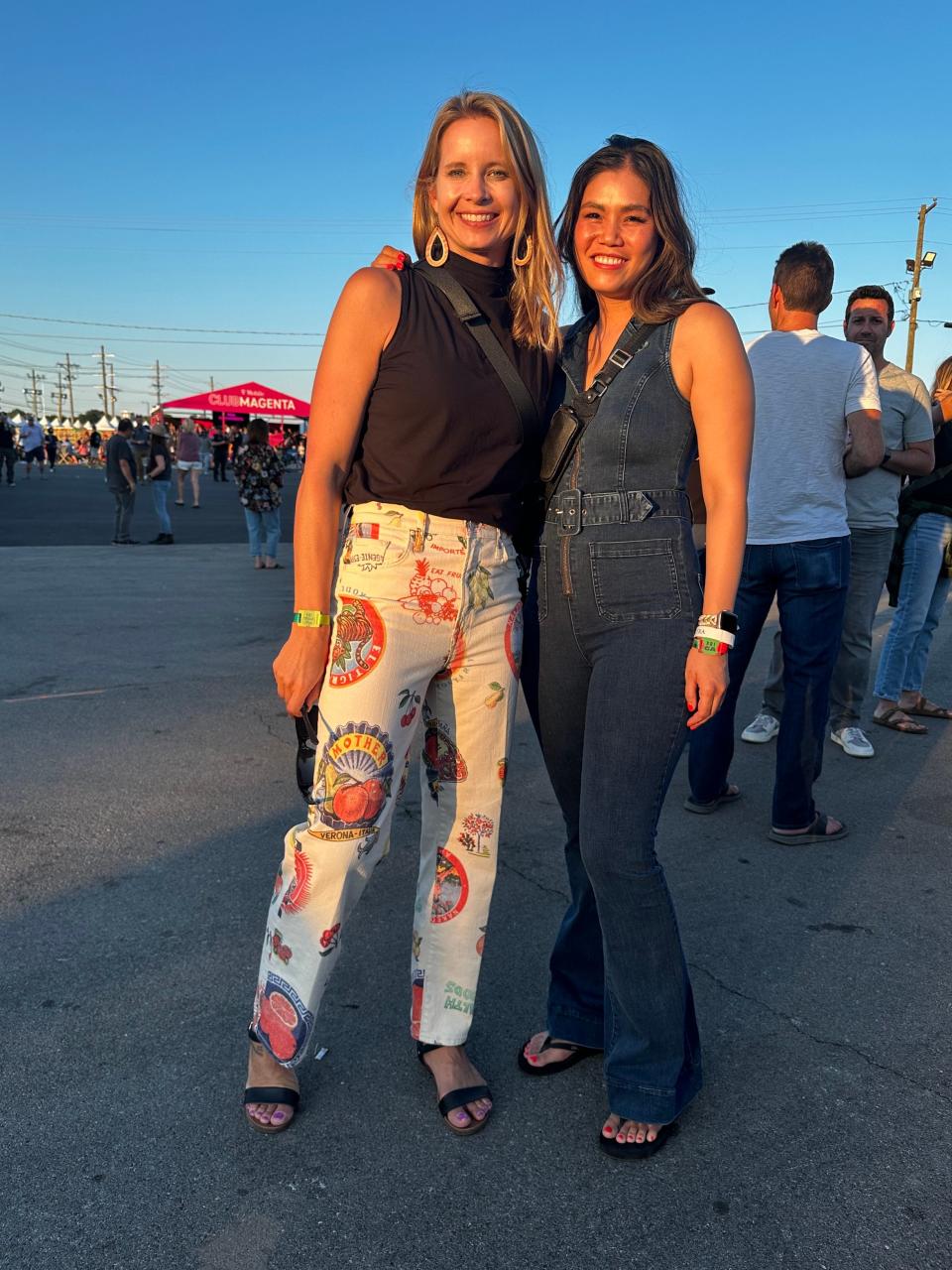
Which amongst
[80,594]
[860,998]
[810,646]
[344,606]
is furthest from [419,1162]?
[80,594]

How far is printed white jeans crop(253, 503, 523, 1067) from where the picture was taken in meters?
2.06

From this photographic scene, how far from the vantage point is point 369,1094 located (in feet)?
7.48

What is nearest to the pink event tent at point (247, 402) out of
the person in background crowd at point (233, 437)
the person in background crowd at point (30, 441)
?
the person in background crowd at point (233, 437)

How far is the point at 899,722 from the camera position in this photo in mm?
5309

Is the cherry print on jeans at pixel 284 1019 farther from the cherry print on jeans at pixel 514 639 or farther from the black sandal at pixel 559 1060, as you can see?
the cherry print on jeans at pixel 514 639

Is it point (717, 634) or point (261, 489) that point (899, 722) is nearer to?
point (717, 634)

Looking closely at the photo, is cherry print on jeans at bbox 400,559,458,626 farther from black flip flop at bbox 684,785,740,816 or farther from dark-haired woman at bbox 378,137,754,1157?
black flip flop at bbox 684,785,740,816

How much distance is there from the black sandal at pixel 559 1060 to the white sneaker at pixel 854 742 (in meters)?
2.95

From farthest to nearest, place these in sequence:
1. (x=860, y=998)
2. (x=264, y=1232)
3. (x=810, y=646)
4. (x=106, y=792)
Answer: (x=106, y=792)
(x=810, y=646)
(x=860, y=998)
(x=264, y=1232)

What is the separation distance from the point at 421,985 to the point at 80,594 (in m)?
7.58

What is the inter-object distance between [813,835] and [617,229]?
8.51 feet

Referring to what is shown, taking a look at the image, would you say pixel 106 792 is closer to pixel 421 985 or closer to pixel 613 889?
pixel 421 985

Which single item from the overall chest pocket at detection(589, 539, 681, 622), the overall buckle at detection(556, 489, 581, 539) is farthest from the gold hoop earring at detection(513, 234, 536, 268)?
the overall chest pocket at detection(589, 539, 681, 622)

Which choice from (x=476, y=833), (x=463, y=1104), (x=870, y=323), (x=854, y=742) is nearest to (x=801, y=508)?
(x=870, y=323)
